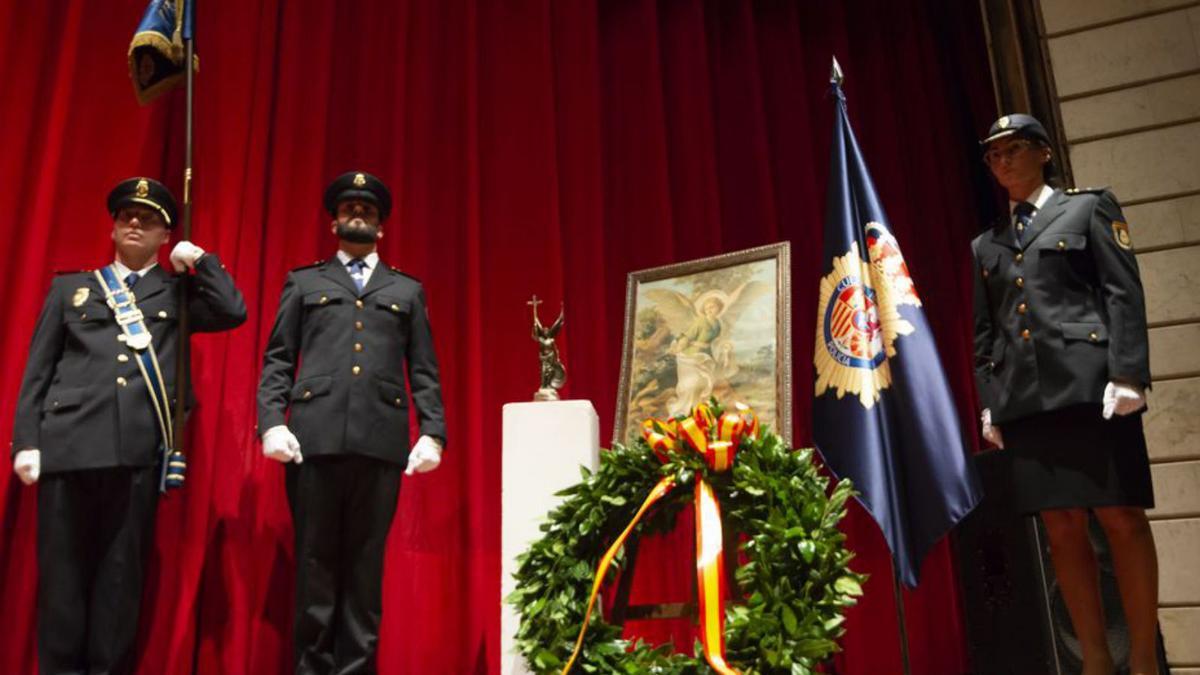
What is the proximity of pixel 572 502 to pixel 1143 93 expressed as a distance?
3.17 m

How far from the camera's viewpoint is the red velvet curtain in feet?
11.7

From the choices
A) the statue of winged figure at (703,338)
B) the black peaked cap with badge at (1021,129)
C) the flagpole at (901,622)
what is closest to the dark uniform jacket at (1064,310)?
the black peaked cap with badge at (1021,129)

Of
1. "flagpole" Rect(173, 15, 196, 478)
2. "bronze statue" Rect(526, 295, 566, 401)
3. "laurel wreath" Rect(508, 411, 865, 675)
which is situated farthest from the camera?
"bronze statue" Rect(526, 295, 566, 401)

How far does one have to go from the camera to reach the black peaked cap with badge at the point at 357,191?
3.44m

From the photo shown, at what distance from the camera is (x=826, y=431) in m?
3.30

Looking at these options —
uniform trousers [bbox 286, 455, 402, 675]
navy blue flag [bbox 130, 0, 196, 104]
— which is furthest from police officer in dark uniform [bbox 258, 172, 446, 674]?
navy blue flag [bbox 130, 0, 196, 104]

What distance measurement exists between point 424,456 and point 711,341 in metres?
1.09

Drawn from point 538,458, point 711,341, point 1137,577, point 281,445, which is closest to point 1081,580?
point 1137,577

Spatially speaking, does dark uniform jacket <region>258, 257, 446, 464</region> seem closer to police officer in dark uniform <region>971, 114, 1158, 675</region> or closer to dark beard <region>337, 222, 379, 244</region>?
dark beard <region>337, 222, 379, 244</region>

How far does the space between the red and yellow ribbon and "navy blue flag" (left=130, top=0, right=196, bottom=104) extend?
2.24 meters

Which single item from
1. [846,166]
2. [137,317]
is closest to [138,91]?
[137,317]

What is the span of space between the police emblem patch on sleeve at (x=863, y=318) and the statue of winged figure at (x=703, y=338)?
0.86ft

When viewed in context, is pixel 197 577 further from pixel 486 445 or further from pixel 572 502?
pixel 572 502

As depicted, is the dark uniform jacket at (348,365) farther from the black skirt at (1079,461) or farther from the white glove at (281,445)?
the black skirt at (1079,461)
